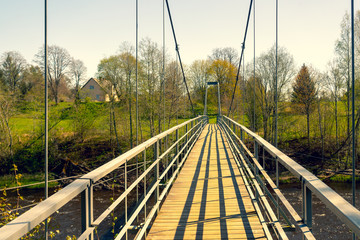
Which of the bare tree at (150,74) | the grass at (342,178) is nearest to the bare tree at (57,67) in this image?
the bare tree at (150,74)

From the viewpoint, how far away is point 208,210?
4.04 metres

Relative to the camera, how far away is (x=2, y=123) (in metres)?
21.0

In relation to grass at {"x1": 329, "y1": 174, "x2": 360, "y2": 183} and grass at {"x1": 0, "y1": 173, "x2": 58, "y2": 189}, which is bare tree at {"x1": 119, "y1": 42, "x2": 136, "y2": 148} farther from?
grass at {"x1": 329, "y1": 174, "x2": 360, "y2": 183}

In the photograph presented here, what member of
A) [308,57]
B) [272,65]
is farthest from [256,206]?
[308,57]

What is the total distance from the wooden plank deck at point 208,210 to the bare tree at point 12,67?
86.2ft

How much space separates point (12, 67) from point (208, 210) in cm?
2904

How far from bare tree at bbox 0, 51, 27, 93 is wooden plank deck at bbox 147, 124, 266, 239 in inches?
1034

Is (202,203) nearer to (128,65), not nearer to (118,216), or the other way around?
(118,216)

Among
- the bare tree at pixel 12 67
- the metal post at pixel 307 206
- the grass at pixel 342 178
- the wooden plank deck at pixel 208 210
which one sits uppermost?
the bare tree at pixel 12 67

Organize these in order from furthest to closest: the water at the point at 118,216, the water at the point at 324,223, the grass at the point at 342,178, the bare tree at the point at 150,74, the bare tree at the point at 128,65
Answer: the bare tree at the point at 128,65 → the bare tree at the point at 150,74 → the grass at the point at 342,178 → the water at the point at 324,223 → the water at the point at 118,216

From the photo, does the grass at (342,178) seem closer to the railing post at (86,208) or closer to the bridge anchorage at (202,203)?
the bridge anchorage at (202,203)

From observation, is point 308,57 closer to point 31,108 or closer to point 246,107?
point 246,107

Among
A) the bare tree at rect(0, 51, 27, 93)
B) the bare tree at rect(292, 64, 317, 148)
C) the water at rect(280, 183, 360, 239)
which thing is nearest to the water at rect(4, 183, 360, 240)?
the water at rect(280, 183, 360, 239)

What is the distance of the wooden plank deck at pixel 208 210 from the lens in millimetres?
3252
